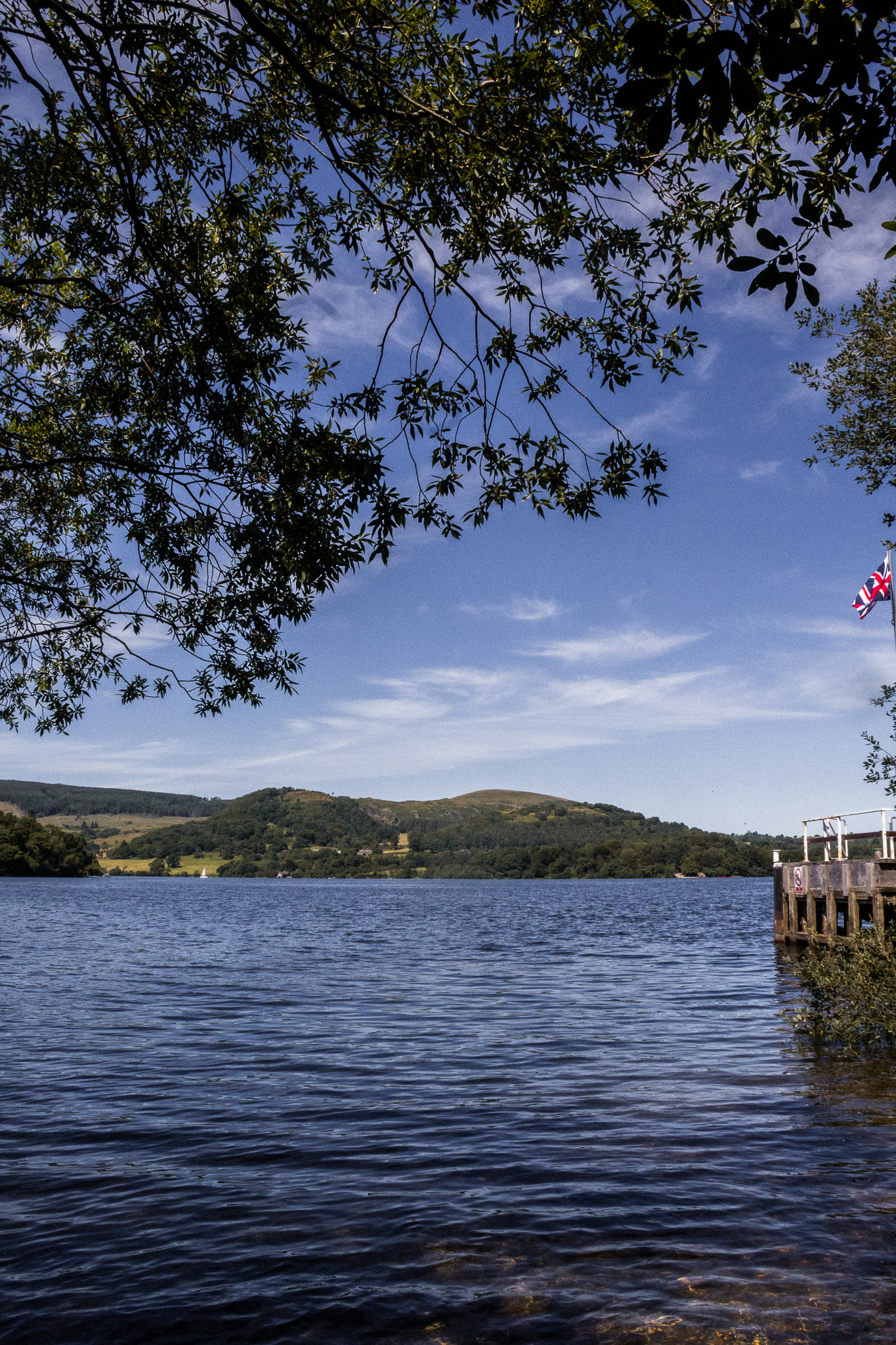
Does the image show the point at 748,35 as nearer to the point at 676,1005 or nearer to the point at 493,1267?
the point at 493,1267

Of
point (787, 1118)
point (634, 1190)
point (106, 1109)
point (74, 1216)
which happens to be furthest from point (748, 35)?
point (106, 1109)

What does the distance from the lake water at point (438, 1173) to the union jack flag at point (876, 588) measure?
12.6 m

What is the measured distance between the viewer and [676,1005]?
70.3 ft

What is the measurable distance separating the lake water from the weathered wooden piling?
17.3 ft

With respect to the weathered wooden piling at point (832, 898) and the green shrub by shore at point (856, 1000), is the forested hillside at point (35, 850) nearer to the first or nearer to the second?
the weathered wooden piling at point (832, 898)

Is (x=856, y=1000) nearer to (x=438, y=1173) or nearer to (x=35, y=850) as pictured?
(x=438, y=1173)

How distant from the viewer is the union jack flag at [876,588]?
26750mm

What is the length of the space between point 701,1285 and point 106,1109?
8587 mm

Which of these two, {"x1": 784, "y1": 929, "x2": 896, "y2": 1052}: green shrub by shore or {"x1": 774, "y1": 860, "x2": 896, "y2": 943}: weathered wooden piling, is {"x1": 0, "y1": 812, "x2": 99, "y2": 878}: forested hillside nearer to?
{"x1": 774, "y1": 860, "x2": 896, "y2": 943}: weathered wooden piling

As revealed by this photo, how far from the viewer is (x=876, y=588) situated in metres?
27.1

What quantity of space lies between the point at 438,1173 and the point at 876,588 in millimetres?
23336

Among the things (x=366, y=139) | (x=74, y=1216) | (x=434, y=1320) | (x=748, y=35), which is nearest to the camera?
(x=748, y=35)

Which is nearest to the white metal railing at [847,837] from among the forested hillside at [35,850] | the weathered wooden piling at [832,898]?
the weathered wooden piling at [832,898]

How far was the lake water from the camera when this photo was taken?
6402 millimetres
